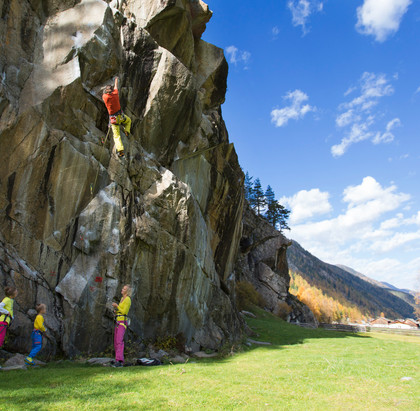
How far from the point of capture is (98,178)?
12.9 m

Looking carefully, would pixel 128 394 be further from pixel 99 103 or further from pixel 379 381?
pixel 99 103

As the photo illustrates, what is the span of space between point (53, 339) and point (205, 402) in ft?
22.8

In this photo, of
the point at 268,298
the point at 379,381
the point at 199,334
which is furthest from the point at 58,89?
the point at 268,298

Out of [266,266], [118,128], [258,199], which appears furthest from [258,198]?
[118,128]

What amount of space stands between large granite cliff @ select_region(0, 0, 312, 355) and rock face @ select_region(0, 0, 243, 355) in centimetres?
5

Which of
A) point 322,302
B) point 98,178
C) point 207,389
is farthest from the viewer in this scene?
point 322,302

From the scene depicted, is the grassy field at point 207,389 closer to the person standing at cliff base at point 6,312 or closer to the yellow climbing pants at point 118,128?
the person standing at cliff base at point 6,312

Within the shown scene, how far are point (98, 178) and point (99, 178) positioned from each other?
48 millimetres

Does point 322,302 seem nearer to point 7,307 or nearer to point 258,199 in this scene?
point 258,199

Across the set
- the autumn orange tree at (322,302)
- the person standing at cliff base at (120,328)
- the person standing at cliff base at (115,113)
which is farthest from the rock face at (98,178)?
the autumn orange tree at (322,302)

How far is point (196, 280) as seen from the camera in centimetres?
1673

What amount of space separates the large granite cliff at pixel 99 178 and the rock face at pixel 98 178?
5 cm

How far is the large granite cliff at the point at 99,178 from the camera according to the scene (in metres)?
10.8

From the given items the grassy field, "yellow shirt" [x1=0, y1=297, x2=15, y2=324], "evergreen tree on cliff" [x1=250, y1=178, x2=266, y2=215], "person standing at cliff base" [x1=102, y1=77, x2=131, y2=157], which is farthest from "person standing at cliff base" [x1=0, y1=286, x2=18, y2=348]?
"evergreen tree on cliff" [x1=250, y1=178, x2=266, y2=215]
